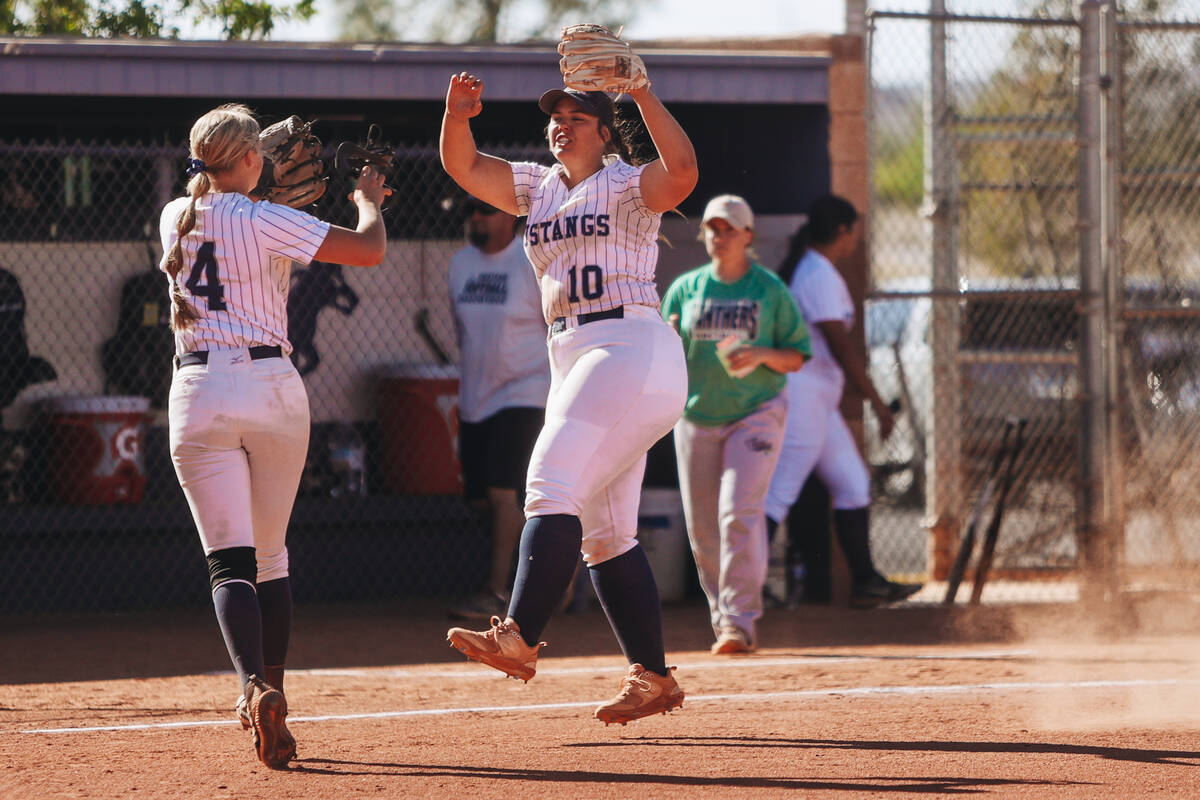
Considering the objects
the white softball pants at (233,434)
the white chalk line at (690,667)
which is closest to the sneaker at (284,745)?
the white softball pants at (233,434)

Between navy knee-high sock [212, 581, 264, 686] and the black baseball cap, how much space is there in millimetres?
1646

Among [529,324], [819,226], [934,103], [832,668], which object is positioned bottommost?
[832,668]

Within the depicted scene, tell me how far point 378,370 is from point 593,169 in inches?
222

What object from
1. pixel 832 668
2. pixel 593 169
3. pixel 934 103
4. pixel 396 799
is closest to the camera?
pixel 396 799

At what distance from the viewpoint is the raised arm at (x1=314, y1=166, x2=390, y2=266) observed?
14.9 ft

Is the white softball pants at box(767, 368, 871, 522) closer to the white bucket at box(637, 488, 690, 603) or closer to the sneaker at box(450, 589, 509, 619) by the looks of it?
the white bucket at box(637, 488, 690, 603)

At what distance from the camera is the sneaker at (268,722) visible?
14.0 feet

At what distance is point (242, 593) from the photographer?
447 centimetres

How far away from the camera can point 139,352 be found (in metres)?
9.91

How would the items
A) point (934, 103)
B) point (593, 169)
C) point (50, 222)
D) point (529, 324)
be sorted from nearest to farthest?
point (593, 169)
point (529, 324)
point (934, 103)
point (50, 222)

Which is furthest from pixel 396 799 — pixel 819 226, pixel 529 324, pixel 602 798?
pixel 819 226

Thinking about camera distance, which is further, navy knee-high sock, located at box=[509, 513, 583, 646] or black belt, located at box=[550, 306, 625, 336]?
black belt, located at box=[550, 306, 625, 336]

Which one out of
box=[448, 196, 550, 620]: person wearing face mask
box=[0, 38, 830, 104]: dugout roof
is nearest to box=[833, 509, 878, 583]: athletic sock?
box=[448, 196, 550, 620]: person wearing face mask

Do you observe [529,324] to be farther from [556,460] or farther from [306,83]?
[556,460]
